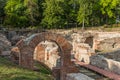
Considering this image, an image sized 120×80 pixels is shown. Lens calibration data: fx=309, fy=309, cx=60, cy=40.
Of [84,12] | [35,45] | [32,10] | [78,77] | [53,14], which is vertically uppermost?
[32,10]

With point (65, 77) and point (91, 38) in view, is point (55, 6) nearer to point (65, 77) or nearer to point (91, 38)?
point (91, 38)

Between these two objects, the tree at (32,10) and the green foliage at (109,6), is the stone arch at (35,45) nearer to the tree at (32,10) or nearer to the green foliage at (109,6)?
the tree at (32,10)

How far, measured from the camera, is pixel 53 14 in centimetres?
5553

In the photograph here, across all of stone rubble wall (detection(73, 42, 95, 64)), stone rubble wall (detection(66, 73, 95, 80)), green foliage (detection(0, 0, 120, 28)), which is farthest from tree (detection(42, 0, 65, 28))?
stone rubble wall (detection(66, 73, 95, 80))

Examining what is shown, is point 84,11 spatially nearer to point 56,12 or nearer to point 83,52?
point 56,12

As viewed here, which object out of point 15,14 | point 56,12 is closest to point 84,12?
point 56,12

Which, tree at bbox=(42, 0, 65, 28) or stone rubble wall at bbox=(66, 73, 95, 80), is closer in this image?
stone rubble wall at bbox=(66, 73, 95, 80)

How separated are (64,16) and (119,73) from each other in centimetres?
4166

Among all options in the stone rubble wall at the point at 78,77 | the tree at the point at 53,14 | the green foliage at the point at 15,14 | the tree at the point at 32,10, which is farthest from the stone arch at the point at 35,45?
the green foliage at the point at 15,14

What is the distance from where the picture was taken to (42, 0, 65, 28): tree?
181ft

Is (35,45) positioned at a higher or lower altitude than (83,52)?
higher

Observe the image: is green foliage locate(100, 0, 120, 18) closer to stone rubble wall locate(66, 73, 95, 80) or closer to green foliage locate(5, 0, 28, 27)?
green foliage locate(5, 0, 28, 27)

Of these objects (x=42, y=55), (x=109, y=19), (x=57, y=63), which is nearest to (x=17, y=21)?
(x=109, y=19)

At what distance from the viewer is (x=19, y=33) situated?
47.8 meters
